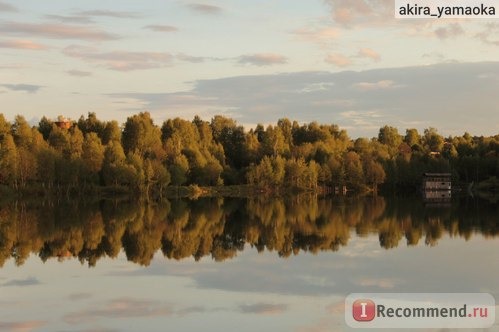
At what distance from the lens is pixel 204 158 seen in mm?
95750

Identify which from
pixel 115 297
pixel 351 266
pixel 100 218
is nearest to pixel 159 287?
pixel 115 297

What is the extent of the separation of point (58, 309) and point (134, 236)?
1665 cm

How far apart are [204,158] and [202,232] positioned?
60.5 metres

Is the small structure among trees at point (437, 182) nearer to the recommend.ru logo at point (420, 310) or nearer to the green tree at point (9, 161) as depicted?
the green tree at point (9, 161)

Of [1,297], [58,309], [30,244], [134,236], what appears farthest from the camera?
[134,236]

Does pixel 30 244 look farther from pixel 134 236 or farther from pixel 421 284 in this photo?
pixel 421 284

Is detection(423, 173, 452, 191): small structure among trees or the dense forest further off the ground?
the dense forest

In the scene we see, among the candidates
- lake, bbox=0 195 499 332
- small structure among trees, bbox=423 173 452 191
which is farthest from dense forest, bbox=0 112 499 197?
lake, bbox=0 195 499 332

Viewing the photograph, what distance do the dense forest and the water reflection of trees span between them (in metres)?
31.9

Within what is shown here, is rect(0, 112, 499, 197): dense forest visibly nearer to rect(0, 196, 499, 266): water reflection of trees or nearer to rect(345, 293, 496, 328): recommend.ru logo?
rect(0, 196, 499, 266): water reflection of trees

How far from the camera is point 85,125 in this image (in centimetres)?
10144

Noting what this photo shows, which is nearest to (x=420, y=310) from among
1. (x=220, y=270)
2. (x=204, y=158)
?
(x=220, y=270)

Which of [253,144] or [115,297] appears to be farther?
[253,144]

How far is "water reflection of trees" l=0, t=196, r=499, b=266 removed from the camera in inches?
1101
